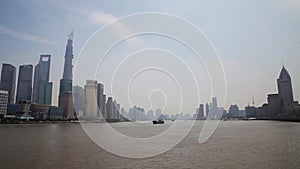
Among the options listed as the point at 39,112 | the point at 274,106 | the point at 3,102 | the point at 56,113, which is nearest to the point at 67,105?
the point at 56,113

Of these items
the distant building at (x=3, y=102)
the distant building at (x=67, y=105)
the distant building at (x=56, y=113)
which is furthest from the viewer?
the distant building at (x=56, y=113)

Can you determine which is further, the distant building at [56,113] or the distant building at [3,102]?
the distant building at [56,113]

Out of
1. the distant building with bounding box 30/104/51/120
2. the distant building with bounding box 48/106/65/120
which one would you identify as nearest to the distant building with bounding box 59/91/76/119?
the distant building with bounding box 48/106/65/120

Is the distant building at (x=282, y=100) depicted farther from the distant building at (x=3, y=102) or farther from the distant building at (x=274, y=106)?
the distant building at (x=3, y=102)

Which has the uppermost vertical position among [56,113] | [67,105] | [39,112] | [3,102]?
[3,102]

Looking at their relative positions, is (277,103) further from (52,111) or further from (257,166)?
(257,166)

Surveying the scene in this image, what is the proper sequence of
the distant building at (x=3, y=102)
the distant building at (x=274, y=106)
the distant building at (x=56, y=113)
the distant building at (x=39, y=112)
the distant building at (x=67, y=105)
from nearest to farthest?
the distant building at (x=3, y=102) < the distant building at (x=39, y=112) < the distant building at (x=67, y=105) < the distant building at (x=56, y=113) < the distant building at (x=274, y=106)

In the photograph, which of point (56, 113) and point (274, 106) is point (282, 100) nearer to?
point (274, 106)

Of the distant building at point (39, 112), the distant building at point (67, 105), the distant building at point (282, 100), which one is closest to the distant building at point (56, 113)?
the distant building at point (67, 105)

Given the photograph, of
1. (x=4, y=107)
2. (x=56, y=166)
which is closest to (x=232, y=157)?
(x=56, y=166)

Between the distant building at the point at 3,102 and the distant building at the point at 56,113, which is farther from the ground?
the distant building at the point at 3,102

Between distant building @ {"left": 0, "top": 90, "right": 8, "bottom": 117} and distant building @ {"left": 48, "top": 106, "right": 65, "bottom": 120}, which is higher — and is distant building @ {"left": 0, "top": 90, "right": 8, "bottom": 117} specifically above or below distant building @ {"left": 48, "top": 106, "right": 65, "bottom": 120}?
above

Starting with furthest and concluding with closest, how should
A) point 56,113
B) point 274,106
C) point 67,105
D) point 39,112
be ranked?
point 274,106, point 67,105, point 56,113, point 39,112

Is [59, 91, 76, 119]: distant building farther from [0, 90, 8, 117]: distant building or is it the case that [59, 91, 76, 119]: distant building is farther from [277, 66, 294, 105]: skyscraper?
[277, 66, 294, 105]: skyscraper
